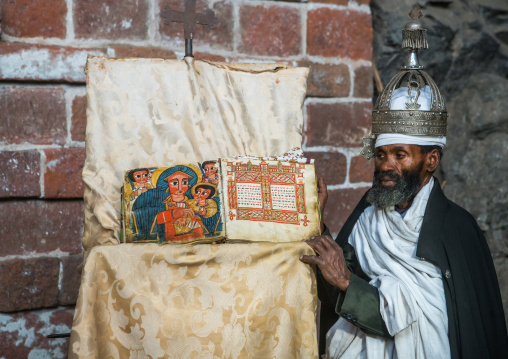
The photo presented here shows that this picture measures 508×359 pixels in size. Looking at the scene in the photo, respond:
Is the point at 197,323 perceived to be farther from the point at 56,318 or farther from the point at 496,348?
the point at 496,348

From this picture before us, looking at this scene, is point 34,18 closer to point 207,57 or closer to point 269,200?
point 207,57

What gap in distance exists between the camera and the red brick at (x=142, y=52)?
A: 242 cm

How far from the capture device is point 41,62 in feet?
7.55

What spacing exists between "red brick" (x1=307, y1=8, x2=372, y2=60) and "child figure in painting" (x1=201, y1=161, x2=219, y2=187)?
3.31 feet

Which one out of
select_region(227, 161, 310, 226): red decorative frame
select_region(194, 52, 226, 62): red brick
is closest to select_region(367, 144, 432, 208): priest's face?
select_region(227, 161, 310, 226): red decorative frame

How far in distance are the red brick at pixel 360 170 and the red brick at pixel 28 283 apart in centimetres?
128

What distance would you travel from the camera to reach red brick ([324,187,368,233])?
2846 millimetres

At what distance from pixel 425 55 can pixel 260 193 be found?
154 centimetres

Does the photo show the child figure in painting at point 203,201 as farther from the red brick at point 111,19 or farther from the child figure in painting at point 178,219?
the red brick at point 111,19

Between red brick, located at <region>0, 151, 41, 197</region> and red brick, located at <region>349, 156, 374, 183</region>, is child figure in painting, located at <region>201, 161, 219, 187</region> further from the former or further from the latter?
red brick, located at <region>349, 156, 374, 183</region>

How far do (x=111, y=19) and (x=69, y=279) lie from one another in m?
0.96

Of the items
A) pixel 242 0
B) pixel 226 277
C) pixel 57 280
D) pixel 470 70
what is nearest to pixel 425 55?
pixel 470 70

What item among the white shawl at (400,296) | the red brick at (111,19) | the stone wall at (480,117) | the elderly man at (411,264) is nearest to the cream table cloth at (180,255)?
the elderly man at (411,264)

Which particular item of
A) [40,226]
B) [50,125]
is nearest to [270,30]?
[50,125]
